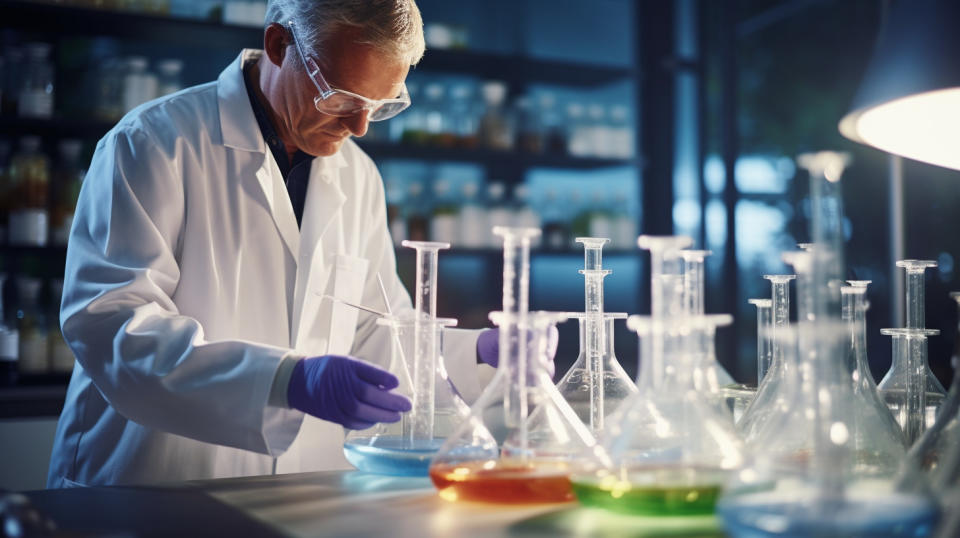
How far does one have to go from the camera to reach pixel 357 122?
1.61m

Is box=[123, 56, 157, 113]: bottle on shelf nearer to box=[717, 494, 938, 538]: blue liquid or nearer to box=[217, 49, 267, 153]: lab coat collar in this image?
box=[217, 49, 267, 153]: lab coat collar

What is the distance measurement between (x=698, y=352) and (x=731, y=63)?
3230mm

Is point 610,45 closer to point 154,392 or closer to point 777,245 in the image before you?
point 777,245

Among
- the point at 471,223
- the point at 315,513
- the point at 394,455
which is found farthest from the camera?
the point at 471,223

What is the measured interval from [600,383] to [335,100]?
756 millimetres

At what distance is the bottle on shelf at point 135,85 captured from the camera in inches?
109

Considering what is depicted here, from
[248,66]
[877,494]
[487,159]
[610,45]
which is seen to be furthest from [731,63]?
[877,494]

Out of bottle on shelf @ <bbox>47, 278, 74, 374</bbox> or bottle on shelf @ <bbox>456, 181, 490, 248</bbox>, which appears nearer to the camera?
bottle on shelf @ <bbox>47, 278, 74, 374</bbox>

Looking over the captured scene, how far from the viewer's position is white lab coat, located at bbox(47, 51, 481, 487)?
1.27 metres

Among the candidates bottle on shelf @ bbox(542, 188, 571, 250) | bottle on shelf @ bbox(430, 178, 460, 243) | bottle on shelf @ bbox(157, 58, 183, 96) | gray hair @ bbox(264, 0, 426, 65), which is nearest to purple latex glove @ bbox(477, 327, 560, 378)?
gray hair @ bbox(264, 0, 426, 65)

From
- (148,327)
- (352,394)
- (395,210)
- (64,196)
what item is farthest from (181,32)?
(352,394)

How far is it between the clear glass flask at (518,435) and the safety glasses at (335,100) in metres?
0.67

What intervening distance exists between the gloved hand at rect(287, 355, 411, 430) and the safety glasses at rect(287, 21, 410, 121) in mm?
558

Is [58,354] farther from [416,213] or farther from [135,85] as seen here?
[416,213]
